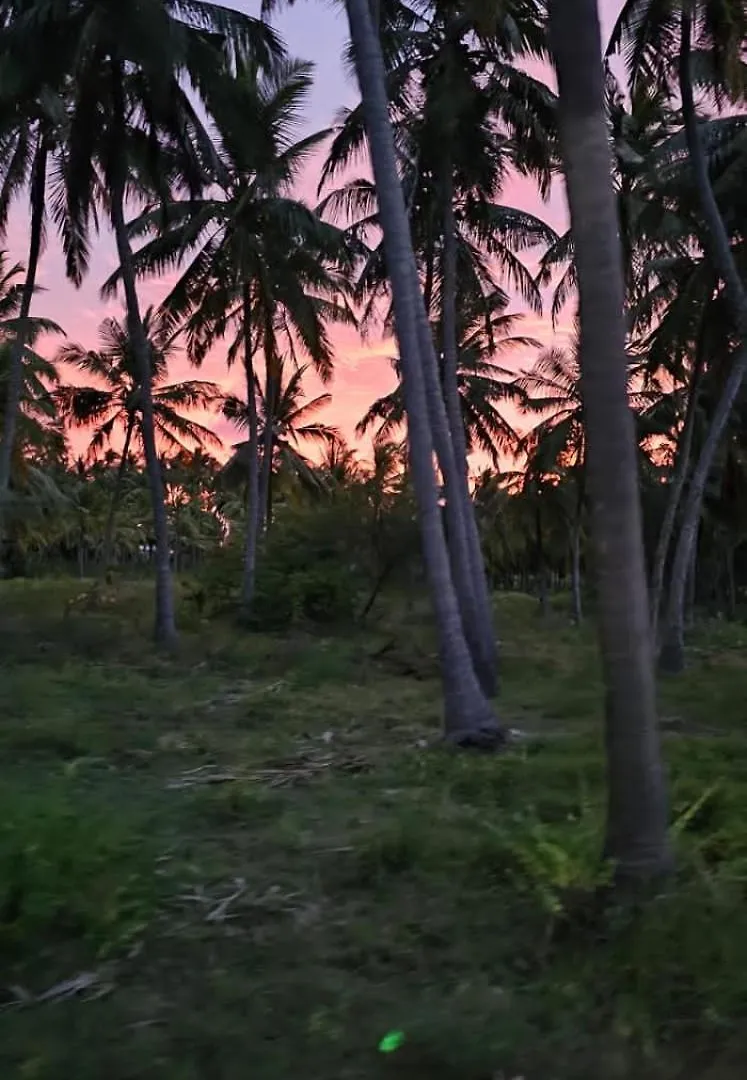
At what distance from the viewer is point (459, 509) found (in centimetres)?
1332

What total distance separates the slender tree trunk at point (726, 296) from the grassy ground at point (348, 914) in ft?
20.2

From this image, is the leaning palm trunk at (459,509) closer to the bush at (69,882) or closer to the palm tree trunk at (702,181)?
the palm tree trunk at (702,181)

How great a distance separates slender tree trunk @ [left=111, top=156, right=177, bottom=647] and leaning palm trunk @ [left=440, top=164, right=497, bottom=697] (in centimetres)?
564

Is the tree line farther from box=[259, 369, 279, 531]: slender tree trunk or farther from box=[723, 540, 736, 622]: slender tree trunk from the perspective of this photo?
box=[723, 540, 736, 622]: slender tree trunk

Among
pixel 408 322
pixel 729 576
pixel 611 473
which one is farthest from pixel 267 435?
pixel 611 473

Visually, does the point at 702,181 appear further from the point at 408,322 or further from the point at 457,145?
the point at 408,322

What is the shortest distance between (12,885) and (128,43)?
12800mm

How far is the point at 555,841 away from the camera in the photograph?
5746 millimetres

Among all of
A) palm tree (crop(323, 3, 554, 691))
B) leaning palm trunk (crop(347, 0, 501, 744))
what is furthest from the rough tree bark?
leaning palm trunk (crop(347, 0, 501, 744))

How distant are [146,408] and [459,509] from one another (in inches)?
295

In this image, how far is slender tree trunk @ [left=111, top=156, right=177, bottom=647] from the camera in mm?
18188

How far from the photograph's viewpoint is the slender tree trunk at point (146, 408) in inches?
716

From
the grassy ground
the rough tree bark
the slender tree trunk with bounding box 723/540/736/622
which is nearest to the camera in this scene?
the grassy ground

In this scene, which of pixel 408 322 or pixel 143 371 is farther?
pixel 143 371
